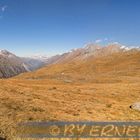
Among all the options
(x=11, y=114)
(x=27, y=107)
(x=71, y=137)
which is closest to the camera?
(x=71, y=137)

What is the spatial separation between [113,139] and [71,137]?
8.70 ft

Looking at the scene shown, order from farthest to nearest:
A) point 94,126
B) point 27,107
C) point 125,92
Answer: point 125,92
point 27,107
point 94,126

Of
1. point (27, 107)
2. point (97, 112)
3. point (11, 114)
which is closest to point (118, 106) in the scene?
point (97, 112)

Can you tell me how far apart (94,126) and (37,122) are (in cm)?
395

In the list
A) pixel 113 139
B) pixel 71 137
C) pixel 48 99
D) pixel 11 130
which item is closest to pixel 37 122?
pixel 11 130

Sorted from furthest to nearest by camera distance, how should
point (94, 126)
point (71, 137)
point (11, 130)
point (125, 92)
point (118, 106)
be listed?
point (125, 92)
point (118, 106)
point (94, 126)
point (11, 130)
point (71, 137)

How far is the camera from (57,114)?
2230cm

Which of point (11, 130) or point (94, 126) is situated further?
point (94, 126)

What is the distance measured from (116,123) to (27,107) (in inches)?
295

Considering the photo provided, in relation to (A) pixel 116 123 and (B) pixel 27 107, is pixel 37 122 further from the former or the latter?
(A) pixel 116 123

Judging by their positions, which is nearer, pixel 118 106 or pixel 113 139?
pixel 113 139

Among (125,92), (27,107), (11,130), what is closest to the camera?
(11,130)

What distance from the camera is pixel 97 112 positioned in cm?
2430

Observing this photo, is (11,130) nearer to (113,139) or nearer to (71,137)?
(71,137)
